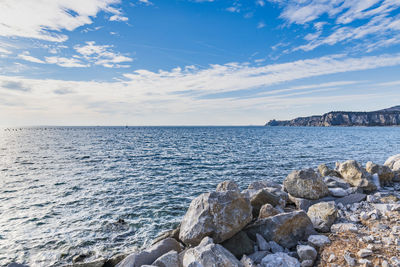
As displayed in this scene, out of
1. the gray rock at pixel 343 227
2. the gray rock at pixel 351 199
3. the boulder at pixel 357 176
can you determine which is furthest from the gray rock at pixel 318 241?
the boulder at pixel 357 176

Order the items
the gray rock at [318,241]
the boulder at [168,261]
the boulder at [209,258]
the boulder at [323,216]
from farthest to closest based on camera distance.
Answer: the boulder at [323,216]
the gray rock at [318,241]
the boulder at [168,261]
the boulder at [209,258]

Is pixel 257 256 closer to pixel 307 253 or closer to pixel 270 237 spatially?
pixel 270 237

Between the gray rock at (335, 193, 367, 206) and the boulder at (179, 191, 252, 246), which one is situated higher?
the boulder at (179, 191, 252, 246)

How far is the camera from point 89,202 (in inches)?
643

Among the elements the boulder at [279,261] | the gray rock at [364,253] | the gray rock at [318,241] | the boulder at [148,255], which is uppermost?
the gray rock at [364,253]

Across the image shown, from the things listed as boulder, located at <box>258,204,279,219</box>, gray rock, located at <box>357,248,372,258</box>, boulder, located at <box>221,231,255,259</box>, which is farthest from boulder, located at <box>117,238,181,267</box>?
gray rock, located at <box>357,248,372,258</box>

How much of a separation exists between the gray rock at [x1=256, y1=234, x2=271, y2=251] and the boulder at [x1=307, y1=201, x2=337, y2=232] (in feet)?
8.10

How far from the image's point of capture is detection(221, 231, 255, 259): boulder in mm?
7454

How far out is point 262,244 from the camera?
7738 mm

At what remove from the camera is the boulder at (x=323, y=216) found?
344 inches

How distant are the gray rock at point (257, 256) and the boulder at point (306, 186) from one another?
256 inches

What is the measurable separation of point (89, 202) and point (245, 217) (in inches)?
506

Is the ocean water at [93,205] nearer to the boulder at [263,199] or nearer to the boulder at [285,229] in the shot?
the boulder at [263,199]

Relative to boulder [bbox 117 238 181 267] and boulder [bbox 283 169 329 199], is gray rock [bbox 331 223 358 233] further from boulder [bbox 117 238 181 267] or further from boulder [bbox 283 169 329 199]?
A: boulder [bbox 117 238 181 267]
